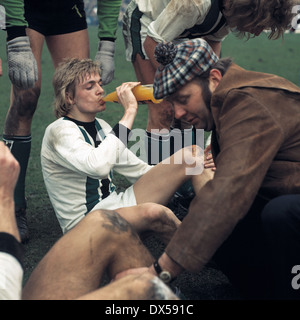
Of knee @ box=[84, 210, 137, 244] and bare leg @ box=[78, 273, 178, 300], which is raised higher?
bare leg @ box=[78, 273, 178, 300]

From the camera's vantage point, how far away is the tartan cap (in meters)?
2.31

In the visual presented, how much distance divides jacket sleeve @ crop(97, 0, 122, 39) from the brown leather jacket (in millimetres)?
1680

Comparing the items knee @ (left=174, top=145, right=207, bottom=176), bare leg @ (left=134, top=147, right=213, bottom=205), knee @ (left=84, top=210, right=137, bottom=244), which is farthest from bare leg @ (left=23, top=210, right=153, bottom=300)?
knee @ (left=174, top=145, right=207, bottom=176)

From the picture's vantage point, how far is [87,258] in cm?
222

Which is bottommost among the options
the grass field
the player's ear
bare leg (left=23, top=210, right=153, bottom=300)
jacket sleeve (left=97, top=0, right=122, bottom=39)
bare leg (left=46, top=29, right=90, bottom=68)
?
the grass field

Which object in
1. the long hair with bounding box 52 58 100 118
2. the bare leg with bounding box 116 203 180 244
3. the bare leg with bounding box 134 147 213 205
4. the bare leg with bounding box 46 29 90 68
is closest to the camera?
the bare leg with bounding box 116 203 180 244

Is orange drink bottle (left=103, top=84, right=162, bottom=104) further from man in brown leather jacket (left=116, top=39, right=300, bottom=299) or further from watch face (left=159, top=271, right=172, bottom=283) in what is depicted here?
watch face (left=159, top=271, right=172, bottom=283)

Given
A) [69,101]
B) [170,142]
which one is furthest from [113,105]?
[69,101]

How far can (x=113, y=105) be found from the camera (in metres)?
7.22

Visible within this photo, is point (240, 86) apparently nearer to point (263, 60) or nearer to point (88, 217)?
point (88, 217)

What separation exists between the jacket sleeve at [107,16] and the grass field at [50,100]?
0.63 m

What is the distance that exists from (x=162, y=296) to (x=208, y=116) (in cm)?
83

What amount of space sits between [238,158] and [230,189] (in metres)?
0.11

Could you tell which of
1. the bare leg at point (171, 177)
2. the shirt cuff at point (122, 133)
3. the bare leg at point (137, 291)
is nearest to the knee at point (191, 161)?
the bare leg at point (171, 177)
